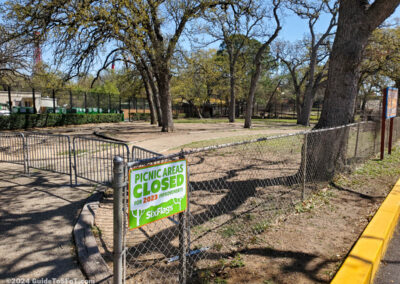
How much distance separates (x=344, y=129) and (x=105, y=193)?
5803mm

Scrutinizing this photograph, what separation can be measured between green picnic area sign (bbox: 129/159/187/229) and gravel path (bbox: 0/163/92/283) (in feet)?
4.42

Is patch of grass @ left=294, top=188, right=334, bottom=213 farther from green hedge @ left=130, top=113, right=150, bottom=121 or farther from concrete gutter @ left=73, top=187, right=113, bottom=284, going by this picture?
green hedge @ left=130, top=113, right=150, bottom=121

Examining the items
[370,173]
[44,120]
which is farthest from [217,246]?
[44,120]

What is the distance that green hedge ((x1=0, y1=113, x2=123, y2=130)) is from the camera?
60.9ft

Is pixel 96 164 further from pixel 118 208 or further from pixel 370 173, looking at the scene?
pixel 370 173

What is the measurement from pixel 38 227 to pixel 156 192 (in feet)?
9.37

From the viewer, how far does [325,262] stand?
3256mm

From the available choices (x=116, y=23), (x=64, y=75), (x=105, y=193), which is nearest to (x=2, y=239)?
(x=105, y=193)

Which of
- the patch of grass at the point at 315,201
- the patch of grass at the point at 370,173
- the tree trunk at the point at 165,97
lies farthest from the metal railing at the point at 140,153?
the tree trunk at the point at 165,97

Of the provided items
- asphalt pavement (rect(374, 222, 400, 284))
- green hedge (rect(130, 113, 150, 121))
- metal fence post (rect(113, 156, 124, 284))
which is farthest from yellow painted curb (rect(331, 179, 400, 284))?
green hedge (rect(130, 113, 150, 121))

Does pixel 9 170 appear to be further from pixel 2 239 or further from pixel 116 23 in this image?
pixel 116 23

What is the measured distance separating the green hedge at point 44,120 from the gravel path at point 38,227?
14.4m

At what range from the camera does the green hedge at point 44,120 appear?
1856cm

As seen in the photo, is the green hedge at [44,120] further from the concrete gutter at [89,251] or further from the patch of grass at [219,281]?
the patch of grass at [219,281]
